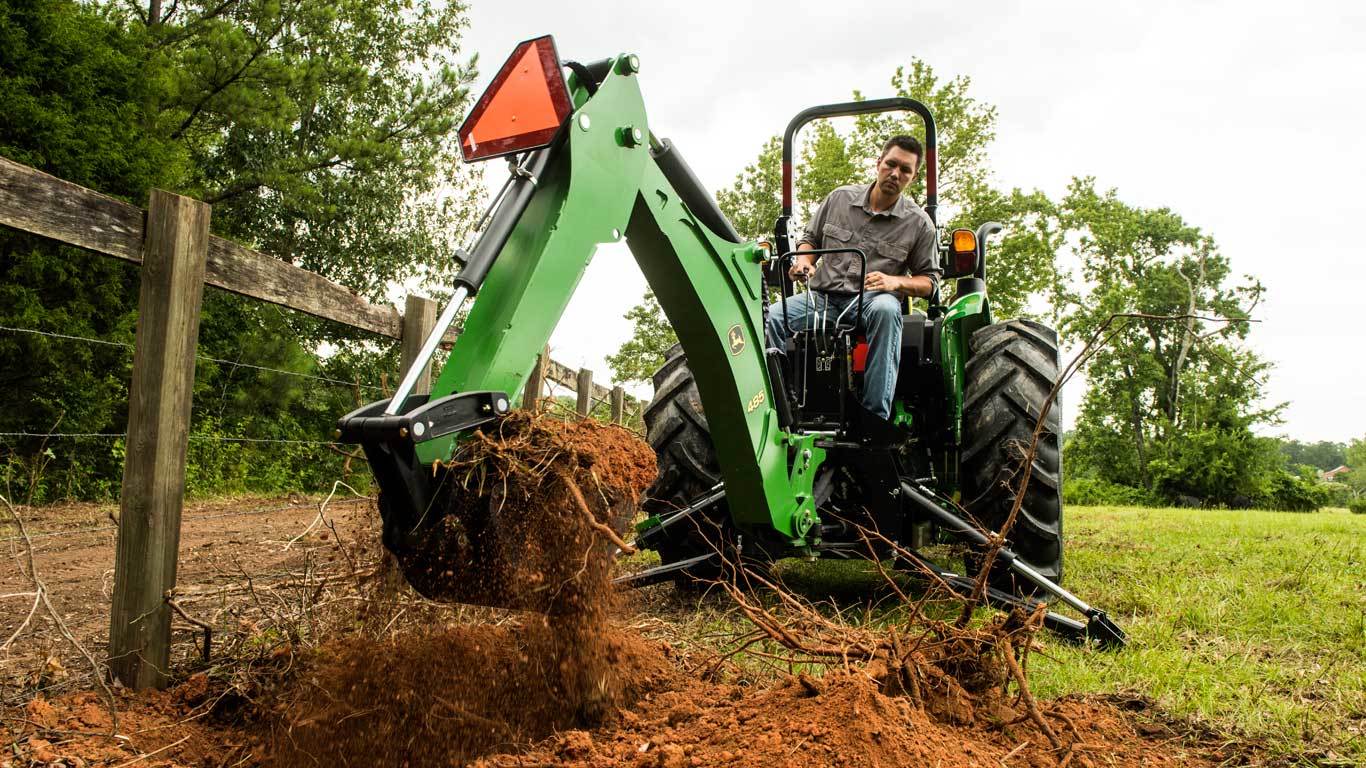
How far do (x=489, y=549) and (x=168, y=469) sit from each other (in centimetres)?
134

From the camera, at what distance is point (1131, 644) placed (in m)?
3.34

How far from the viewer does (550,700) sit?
7.48ft

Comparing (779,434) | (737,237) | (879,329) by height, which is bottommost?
(779,434)

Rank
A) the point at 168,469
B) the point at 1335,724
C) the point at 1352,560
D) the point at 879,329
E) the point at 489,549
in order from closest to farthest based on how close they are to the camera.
Answer: 1. the point at 489,549
2. the point at 1335,724
3. the point at 168,469
4. the point at 879,329
5. the point at 1352,560

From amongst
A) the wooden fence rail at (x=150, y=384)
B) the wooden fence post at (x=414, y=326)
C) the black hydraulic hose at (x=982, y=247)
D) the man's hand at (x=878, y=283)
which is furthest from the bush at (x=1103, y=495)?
the wooden fence rail at (x=150, y=384)

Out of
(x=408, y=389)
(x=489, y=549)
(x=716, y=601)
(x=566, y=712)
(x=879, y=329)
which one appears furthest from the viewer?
(x=716, y=601)

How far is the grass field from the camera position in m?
2.54

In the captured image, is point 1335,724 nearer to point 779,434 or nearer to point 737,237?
point 779,434

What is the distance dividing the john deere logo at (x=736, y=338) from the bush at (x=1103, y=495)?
2309 centimetres

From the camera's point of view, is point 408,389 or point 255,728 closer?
point 408,389

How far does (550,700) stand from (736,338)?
1349mm

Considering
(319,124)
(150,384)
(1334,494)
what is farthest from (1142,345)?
(150,384)

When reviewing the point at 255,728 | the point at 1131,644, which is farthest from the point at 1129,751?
the point at 255,728

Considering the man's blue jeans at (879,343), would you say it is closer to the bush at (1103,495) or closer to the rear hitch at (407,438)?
the rear hitch at (407,438)
